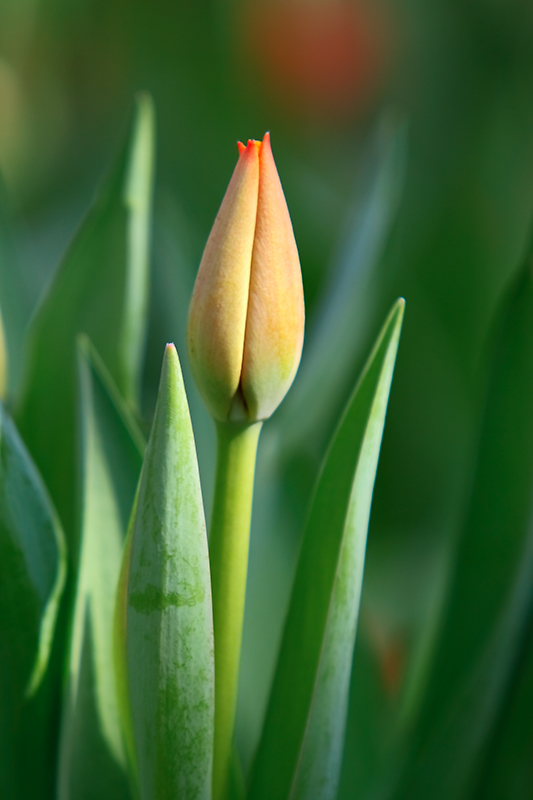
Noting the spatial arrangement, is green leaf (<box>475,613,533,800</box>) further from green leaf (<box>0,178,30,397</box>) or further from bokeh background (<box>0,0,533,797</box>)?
green leaf (<box>0,178,30,397</box>)

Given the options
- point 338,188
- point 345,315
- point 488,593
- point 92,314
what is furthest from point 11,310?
point 338,188

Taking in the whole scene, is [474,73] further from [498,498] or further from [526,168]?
[498,498]

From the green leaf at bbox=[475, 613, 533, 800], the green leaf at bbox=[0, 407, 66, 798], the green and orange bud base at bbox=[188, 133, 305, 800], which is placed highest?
the green and orange bud base at bbox=[188, 133, 305, 800]

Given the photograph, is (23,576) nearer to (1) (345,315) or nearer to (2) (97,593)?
(2) (97,593)

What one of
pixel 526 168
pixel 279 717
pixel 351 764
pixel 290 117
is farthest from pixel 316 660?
pixel 290 117

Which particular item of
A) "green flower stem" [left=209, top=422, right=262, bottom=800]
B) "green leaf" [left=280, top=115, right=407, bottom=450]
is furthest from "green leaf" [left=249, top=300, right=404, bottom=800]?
"green leaf" [left=280, top=115, right=407, bottom=450]

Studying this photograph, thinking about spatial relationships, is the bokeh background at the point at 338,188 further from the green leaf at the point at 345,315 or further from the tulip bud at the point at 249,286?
the tulip bud at the point at 249,286

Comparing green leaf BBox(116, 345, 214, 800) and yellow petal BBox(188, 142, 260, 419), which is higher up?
yellow petal BBox(188, 142, 260, 419)
